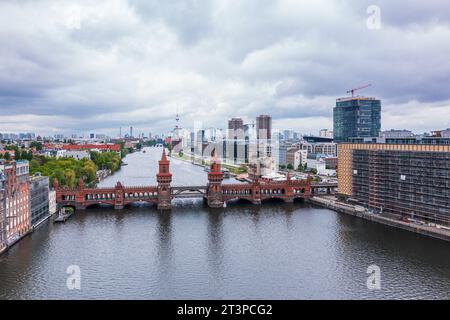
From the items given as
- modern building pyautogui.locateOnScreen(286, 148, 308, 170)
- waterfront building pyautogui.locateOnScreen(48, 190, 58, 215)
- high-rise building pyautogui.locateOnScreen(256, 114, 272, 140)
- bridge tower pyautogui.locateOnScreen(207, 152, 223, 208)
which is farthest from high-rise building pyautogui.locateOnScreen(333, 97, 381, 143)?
waterfront building pyautogui.locateOnScreen(48, 190, 58, 215)

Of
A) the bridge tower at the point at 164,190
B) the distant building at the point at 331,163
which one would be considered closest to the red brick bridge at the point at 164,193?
the bridge tower at the point at 164,190

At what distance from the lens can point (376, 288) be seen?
25516mm

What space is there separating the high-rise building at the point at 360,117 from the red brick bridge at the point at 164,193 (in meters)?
72.8

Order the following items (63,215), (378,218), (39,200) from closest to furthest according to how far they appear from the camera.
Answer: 1. (39,200)
2. (378,218)
3. (63,215)

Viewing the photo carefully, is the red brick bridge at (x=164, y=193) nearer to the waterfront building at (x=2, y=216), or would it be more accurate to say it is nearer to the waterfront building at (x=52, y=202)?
the waterfront building at (x=52, y=202)

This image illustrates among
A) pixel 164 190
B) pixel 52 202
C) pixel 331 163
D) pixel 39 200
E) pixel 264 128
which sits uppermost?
pixel 264 128

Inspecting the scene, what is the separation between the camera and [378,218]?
4353 cm

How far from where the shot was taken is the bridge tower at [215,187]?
181 feet

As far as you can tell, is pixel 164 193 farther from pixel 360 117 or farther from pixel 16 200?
pixel 360 117

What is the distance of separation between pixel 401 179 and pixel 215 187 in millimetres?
22010

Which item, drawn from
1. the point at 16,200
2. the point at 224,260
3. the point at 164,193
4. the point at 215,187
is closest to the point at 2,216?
the point at 16,200

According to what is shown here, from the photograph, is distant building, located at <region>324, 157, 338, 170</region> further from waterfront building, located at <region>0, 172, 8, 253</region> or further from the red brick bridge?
waterfront building, located at <region>0, 172, 8, 253</region>
